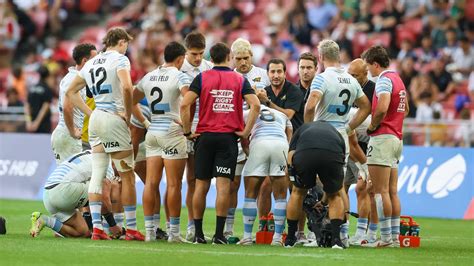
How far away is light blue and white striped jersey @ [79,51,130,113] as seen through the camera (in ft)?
50.6

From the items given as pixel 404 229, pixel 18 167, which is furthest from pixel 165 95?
pixel 18 167

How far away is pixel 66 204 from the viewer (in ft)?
52.2

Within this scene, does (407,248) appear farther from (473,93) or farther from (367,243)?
(473,93)

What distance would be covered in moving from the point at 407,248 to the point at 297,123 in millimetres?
2344

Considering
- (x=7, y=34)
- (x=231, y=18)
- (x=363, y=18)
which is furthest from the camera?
(x=7, y=34)

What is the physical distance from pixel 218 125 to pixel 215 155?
390 mm

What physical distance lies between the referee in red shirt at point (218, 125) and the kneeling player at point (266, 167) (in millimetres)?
529

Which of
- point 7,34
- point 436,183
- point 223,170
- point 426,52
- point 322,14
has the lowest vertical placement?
point 436,183

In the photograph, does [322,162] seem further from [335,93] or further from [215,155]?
[215,155]

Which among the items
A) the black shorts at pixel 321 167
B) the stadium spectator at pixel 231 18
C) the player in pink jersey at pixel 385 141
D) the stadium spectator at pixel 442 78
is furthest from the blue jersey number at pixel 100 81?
the stadium spectator at pixel 231 18

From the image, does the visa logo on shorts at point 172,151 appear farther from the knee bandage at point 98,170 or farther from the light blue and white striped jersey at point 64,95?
the light blue and white striped jersey at point 64,95

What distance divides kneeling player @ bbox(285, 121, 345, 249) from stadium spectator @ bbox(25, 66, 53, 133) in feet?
42.5

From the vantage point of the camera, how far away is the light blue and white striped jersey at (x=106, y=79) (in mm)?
15414

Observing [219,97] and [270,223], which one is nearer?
[219,97]
